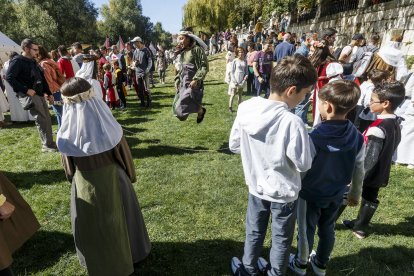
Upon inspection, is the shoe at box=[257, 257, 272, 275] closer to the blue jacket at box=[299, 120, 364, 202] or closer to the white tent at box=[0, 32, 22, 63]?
the blue jacket at box=[299, 120, 364, 202]

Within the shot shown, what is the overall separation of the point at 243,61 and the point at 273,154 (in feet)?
24.6

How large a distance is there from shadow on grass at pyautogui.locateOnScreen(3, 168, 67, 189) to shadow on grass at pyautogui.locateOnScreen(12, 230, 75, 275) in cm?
155

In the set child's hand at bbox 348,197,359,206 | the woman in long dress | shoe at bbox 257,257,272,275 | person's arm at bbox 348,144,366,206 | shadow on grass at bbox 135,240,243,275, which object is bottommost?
shadow on grass at bbox 135,240,243,275

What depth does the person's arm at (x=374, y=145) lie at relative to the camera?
2887mm

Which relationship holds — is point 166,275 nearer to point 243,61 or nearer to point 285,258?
point 285,258

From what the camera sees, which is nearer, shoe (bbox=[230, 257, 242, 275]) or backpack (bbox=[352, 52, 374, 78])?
shoe (bbox=[230, 257, 242, 275])

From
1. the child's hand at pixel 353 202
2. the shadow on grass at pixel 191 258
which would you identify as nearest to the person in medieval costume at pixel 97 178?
the shadow on grass at pixel 191 258

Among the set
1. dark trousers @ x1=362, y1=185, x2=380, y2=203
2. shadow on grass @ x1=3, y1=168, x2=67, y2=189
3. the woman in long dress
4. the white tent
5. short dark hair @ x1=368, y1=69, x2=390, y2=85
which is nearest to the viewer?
dark trousers @ x1=362, y1=185, x2=380, y2=203

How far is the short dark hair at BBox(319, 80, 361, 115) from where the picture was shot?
2281mm

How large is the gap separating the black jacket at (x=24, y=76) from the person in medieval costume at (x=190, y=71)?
281 cm

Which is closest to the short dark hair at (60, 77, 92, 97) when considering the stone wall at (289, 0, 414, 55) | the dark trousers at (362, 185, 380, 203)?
the dark trousers at (362, 185, 380, 203)

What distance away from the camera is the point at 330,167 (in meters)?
2.38

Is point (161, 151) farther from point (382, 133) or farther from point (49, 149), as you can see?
point (382, 133)

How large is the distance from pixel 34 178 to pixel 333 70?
571 cm
